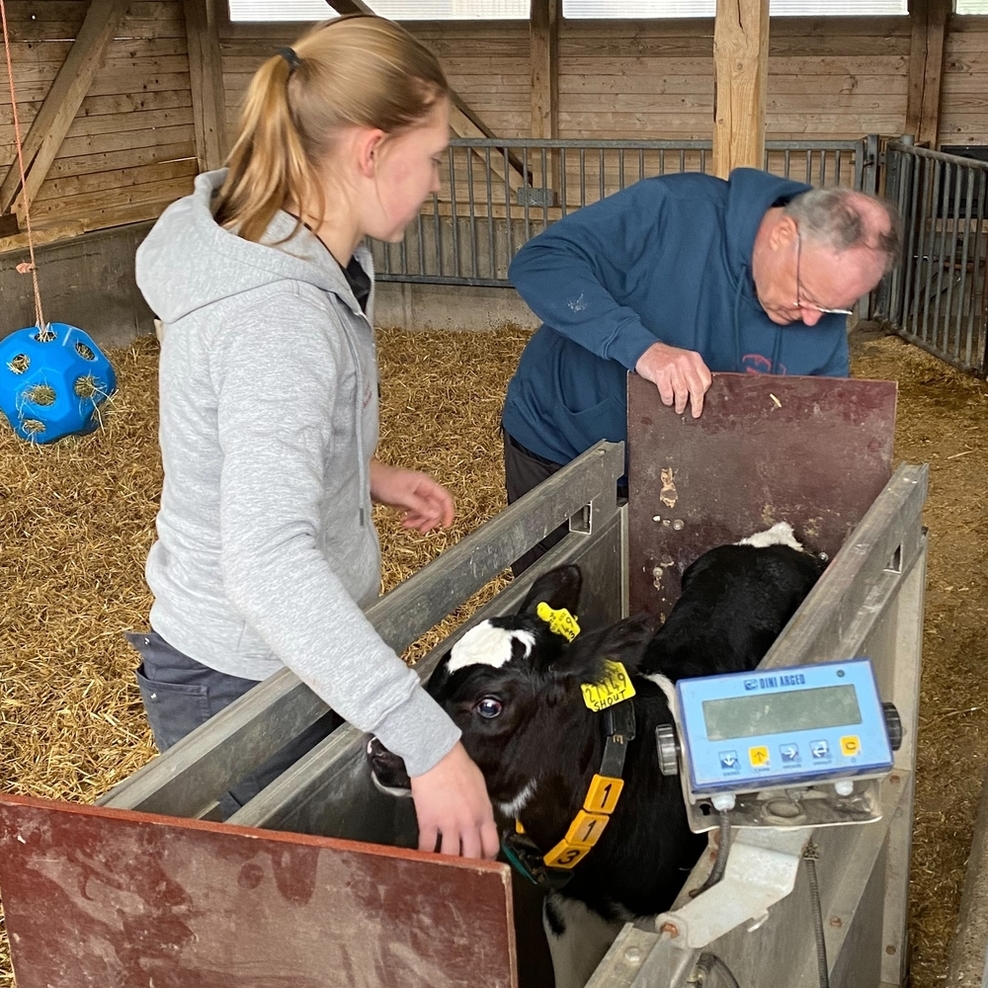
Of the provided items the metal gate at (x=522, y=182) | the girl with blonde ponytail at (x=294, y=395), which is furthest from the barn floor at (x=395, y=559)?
the girl with blonde ponytail at (x=294, y=395)

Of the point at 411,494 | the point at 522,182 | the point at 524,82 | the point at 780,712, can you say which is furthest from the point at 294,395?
the point at 524,82

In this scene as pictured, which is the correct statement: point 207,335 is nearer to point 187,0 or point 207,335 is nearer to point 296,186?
point 296,186

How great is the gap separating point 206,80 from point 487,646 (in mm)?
8901

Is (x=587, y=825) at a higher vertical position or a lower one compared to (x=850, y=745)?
lower

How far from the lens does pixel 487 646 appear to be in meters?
2.04

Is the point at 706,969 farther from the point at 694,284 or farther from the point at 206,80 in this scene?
the point at 206,80

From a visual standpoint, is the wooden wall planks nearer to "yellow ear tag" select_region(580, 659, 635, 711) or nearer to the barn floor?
the barn floor

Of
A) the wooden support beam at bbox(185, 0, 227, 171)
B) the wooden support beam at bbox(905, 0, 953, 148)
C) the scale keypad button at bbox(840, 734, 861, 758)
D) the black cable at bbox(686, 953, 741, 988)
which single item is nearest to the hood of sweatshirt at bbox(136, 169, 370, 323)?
the scale keypad button at bbox(840, 734, 861, 758)

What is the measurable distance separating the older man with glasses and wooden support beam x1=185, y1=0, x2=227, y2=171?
301 inches

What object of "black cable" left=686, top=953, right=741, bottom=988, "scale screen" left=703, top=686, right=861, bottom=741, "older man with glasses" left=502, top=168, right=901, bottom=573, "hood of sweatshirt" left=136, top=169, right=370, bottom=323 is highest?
"hood of sweatshirt" left=136, top=169, right=370, bottom=323

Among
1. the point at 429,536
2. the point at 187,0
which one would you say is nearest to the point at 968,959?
the point at 429,536

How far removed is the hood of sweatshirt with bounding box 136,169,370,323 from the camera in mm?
1438

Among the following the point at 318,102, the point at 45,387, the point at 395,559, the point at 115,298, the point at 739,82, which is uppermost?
the point at 318,102

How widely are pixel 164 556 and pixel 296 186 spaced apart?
606mm
